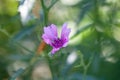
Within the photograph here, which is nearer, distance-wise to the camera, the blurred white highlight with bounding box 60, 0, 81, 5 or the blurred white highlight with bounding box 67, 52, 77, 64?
the blurred white highlight with bounding box 67, 52, 77, 64

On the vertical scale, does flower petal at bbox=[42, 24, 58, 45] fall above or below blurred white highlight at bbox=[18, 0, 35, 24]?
below

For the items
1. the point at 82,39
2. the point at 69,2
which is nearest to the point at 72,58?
the point at 82,39

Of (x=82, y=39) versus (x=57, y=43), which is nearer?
(x=57, y=43)

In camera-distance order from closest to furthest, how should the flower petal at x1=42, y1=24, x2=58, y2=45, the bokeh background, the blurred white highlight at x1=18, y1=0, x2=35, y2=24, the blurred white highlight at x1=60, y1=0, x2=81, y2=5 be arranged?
1. the flower petal at x1=42, y1=24, x2=58, y2=45
2. the blurred white highlight at x1=18, y1=0, x2=35, y2=24
3. the bokeh background
4. the blurred white highlight at x1=60, y1=0, x2=81, y2=5

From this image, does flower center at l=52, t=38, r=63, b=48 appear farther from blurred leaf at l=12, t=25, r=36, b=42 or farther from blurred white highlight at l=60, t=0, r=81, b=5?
blurred white highlight at l=60, t=0, r=81, b=5

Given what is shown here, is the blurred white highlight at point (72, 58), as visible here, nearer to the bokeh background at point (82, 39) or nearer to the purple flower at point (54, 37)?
the bokeh background at point (82, 39)

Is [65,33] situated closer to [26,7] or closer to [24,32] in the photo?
[26,7]

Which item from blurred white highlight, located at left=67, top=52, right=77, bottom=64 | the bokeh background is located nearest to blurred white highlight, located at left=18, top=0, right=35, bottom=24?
the bokeh background

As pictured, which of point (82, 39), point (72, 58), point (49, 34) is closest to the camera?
point (49, 34)

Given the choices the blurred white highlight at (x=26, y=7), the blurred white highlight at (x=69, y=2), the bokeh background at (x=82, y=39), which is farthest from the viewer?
the blurred white highlight at (x=69, y=2)

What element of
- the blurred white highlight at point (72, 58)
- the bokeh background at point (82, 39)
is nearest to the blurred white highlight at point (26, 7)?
the bokeh background at point (82, 39)
